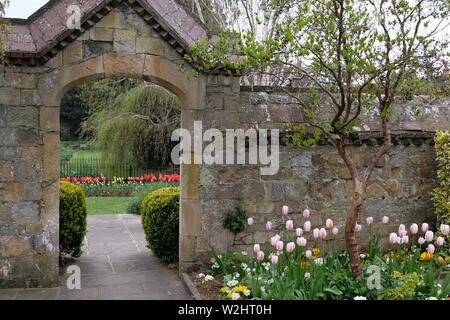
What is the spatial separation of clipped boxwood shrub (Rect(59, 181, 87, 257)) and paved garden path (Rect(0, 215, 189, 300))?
367 mm

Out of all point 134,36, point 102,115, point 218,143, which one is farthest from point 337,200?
point 102,115

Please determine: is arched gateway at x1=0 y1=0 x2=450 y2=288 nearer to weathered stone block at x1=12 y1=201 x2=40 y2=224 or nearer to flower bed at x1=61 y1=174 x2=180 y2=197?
weathered stone block at x1=12 y1=201 x2=40 y2=224

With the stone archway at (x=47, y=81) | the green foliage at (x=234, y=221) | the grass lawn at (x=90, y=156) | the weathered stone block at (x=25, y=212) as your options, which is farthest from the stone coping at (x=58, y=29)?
the grass lawn at (x=90, y=156)

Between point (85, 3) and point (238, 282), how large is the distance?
399cm

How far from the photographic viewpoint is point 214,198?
595 centimetres

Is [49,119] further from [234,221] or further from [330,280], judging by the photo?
[330,280]

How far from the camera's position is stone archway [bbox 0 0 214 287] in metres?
5.35

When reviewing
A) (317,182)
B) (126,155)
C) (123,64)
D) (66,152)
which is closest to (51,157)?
(123,64)

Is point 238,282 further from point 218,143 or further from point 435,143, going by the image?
point 435,143

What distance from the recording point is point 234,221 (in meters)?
5.93

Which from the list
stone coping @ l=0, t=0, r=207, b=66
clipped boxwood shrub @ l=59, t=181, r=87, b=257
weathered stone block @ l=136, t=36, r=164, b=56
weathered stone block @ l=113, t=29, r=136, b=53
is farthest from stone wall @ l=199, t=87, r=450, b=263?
clipped boxwood shrub @ l=59, t=181, r=87, b=257

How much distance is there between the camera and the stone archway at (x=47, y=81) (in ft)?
17.5

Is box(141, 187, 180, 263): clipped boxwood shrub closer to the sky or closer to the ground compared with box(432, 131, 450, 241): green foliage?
closer to the ground

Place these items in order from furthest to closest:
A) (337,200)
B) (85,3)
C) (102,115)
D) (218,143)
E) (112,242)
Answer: (102,115)
(112,242)
(337,200)
(218,143)
(85,3)
